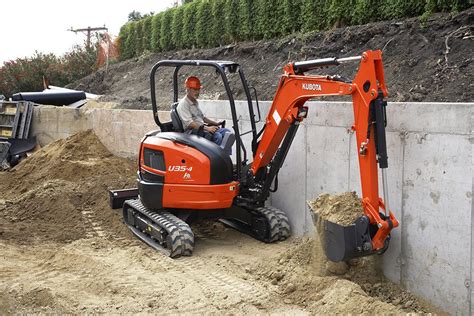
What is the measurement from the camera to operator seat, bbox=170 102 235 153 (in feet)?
22.3

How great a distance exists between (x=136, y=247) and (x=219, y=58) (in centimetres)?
838

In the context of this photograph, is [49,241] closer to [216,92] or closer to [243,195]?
[243,195]

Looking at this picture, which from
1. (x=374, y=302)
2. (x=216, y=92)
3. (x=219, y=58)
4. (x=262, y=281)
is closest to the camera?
(x=374, y=302)

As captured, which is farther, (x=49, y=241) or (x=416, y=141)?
(x=49, y=241)

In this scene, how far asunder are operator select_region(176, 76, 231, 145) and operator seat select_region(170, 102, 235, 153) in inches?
2.4

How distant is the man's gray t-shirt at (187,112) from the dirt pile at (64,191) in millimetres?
1889

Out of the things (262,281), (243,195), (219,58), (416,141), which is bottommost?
(262,281)

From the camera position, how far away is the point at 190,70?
15.3 m

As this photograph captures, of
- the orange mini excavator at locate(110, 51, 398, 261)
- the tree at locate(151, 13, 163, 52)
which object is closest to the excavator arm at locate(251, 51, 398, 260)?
the orange mini excavator at locate(110, 51, 398, 261)

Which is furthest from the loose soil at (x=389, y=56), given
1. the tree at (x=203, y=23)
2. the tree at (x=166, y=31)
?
the tree at (x=166, y=31)

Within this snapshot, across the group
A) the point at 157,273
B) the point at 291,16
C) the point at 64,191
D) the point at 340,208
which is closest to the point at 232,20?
the point at 291,16

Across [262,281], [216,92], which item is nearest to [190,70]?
[216,92]

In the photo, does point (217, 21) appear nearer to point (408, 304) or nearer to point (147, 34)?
point (147, 34)

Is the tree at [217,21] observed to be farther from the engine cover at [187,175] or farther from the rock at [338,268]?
the rock at [338,268]
